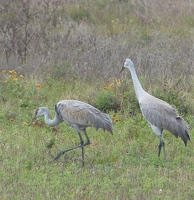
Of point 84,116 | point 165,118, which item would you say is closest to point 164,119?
point 165,118

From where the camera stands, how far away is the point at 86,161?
7.04 metres

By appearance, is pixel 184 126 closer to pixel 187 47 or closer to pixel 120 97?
pixel 120 97

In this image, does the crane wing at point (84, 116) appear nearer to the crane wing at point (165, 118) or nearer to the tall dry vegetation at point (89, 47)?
the crane wing at point (165, 118)

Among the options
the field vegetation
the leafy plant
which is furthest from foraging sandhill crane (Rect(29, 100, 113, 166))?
the leafy plant

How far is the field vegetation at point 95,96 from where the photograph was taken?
605 cm

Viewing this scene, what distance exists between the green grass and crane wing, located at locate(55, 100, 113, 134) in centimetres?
38

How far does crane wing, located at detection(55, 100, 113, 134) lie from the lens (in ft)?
23.3

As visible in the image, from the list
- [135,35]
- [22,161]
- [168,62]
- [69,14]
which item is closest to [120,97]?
[168,62]

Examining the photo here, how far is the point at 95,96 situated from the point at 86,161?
8.57 ft

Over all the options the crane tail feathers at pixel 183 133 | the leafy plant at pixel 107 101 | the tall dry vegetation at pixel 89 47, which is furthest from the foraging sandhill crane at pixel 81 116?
the tall dry vegetation at pixel 89 47

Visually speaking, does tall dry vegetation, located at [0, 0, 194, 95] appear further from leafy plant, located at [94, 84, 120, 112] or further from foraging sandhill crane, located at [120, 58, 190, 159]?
foraging sandhill crane, located at [120, 58, 190, 159]

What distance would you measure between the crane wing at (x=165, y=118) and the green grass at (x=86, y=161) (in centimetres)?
31

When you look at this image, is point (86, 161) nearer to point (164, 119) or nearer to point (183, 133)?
point (164, 119)

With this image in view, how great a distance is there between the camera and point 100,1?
18.0 metres
